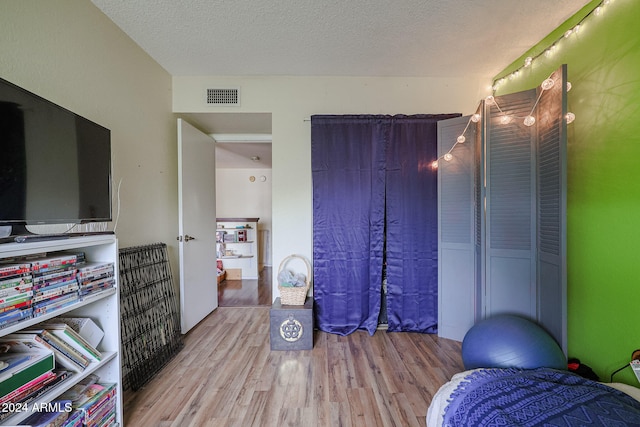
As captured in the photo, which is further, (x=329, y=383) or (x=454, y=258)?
(x=454, y=258)

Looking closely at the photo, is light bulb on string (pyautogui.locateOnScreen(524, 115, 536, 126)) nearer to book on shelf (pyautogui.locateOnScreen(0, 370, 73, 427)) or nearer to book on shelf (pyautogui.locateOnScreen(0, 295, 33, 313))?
book on shelf (pyautogui.locateOnScreen(0, 295, 33, 313))

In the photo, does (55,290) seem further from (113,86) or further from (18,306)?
(113,86)

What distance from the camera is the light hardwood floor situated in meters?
1.37

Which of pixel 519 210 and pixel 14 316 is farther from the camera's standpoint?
pixel 519 210

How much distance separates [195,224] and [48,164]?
1492 mm

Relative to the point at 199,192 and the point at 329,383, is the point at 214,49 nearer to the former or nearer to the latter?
the point at 199,192

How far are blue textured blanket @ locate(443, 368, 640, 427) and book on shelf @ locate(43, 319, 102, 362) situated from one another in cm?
164

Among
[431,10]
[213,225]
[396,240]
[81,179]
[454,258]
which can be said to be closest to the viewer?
[81,179]

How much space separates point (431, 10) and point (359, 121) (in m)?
0.92

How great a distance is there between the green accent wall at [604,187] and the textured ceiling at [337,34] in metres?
0.35

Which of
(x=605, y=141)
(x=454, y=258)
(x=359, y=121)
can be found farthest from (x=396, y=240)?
(x=605, y=141)

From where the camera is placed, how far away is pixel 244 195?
514 centimetres

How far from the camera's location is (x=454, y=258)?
2.17m

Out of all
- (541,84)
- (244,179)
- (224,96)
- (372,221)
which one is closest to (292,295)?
(372,221)
